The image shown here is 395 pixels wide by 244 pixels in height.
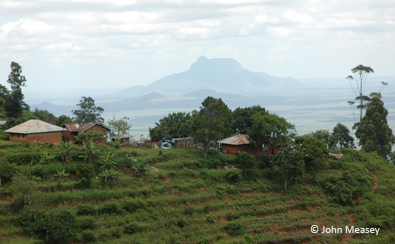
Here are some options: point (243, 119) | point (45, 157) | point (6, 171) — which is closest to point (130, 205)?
point (45, 157)

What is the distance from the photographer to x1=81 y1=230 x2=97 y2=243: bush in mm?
21359

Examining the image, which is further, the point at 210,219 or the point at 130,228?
the point at 210,219

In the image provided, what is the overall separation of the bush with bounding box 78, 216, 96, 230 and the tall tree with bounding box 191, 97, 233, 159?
573 inches

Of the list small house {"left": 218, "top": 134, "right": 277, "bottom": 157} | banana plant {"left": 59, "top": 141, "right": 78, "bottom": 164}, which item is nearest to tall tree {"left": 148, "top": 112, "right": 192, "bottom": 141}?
small house {"left": 218, "top": 134, "right": 277, "bottom": 157}

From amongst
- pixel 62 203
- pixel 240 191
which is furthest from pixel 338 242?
pixel 62 203

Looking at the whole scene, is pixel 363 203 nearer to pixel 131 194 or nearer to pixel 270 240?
pixel 270 240

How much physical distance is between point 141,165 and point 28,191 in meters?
9.14

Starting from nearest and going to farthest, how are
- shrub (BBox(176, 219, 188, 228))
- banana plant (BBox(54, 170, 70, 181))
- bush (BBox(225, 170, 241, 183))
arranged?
shrub (BBox(176, 219, 188, 228)) → banana plant (BBox(54, 170, 70, 181)) → bush (BBox(225, 170, 241, 183))

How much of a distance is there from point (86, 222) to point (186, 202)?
815cm

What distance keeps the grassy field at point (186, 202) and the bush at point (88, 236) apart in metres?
0.06

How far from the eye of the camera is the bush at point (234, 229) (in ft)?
83.5

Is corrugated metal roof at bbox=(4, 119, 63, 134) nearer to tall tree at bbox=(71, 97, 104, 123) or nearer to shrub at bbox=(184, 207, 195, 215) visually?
shrub at bbox=(184, 207, 195, 215)

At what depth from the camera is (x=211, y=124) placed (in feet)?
113

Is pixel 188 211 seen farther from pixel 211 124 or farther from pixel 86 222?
pixel 211 124
